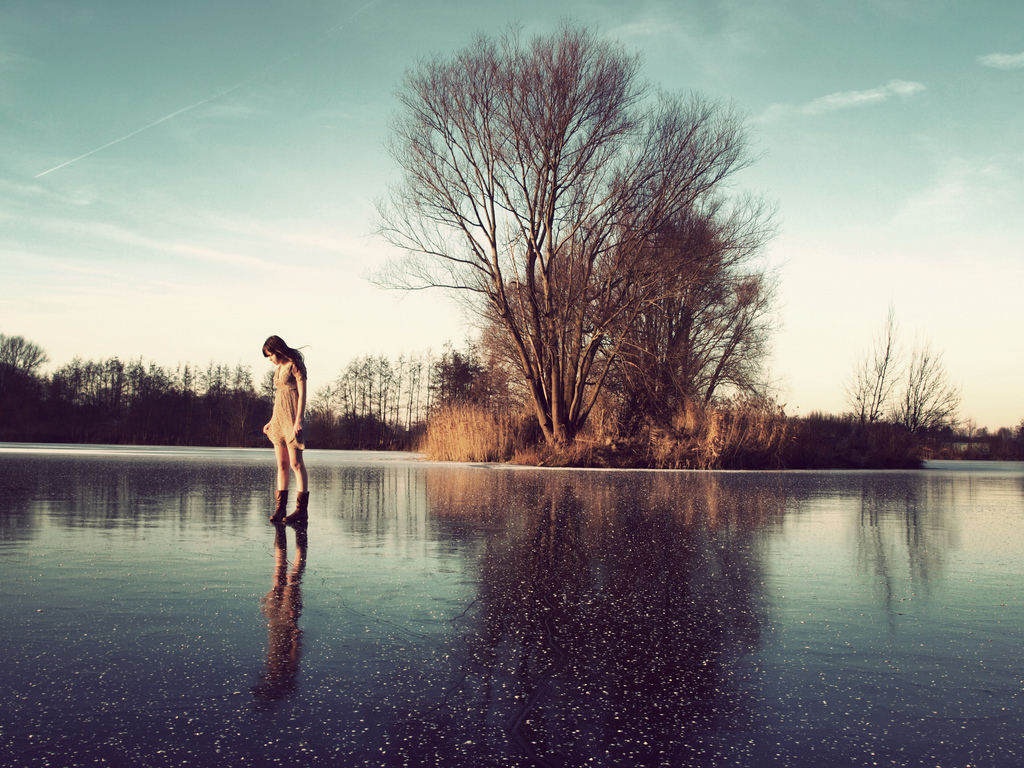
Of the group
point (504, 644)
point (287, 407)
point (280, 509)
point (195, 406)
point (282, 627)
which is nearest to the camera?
point (504, 644)

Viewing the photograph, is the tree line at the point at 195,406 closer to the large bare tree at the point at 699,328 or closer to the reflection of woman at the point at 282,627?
the large bare tree at the point at 699,328

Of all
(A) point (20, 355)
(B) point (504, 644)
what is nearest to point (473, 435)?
(B) point (504, 644)

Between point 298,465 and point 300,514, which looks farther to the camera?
point 298,465

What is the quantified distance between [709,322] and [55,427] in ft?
121

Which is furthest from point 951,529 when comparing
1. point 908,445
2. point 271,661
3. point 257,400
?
point 257,400

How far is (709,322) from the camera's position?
23578mm

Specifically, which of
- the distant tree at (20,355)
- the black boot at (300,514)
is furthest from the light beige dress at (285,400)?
the distant tree at (20,355)

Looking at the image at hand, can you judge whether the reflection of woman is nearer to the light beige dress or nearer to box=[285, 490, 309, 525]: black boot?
box=[285, 490, 309, 525]: black boot

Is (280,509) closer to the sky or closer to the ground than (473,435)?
closer to the ground

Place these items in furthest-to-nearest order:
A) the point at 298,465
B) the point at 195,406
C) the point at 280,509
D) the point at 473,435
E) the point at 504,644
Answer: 1. the point at 195,406
2. the point at 473,435
3. the point at 298,465
4. the point at 280,509
5. the point at 504,644

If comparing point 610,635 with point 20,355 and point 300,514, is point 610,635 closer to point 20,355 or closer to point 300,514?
point 300,514

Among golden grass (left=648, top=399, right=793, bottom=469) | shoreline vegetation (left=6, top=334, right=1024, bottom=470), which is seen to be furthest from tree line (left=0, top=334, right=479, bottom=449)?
golden grass (left=648, top=399, right=793, bottom=469)

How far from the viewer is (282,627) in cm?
290

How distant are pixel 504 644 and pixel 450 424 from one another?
54.8ft
